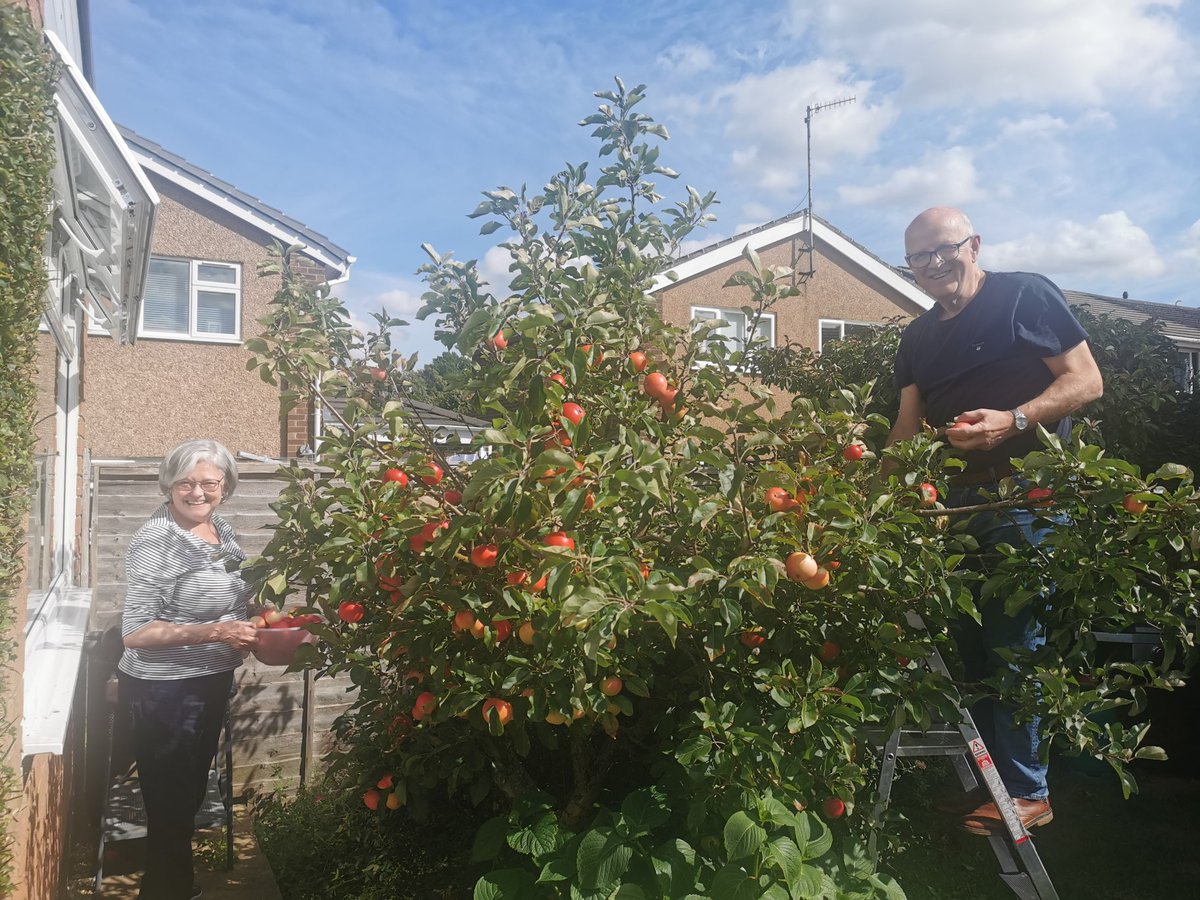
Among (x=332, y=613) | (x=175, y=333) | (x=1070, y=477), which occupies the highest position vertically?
(x=175, y=333)

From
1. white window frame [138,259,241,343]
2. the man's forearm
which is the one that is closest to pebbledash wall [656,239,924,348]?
white window frame [138,259,241,343]

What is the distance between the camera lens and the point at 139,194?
3660 mm

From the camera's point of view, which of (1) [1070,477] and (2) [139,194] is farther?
(2) [139,194]

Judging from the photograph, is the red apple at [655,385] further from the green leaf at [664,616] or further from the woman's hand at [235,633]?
the woman's hand at [235,633]

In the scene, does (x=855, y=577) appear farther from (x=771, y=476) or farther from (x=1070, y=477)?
(x=1070, y=477)

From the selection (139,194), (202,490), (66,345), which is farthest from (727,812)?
(66,345)

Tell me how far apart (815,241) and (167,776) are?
55.4 ft

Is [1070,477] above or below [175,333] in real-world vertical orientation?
below

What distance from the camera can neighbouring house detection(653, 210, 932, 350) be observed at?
56.7 ft

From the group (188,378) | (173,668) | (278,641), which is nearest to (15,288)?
(278,641)

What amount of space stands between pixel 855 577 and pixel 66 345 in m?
3.84

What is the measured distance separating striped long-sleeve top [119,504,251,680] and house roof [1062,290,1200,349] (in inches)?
727

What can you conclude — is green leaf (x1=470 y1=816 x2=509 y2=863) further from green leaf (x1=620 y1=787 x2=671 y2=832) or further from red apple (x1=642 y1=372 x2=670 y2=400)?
red apple (x1=642 y1=372 x2=670 y2=400)

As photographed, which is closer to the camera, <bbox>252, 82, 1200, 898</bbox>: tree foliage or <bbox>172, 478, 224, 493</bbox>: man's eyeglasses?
<bbox>252, 82, 1200, 898</bbox>: tree foliage
